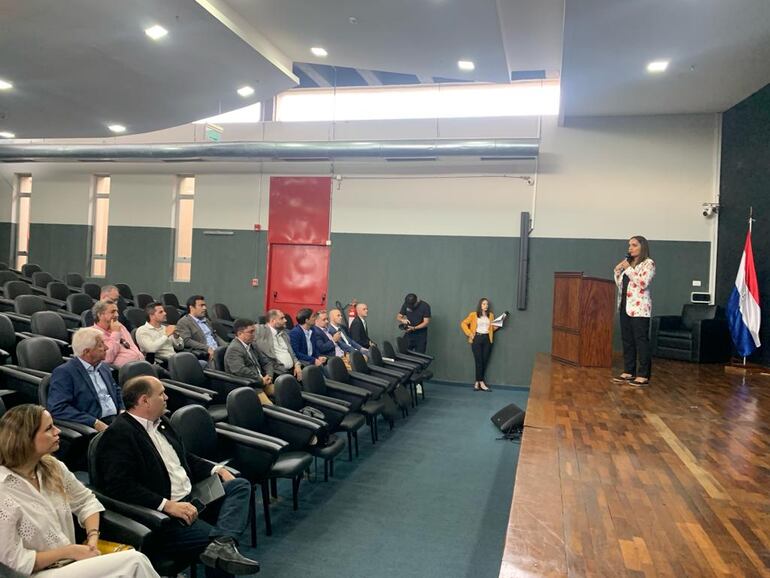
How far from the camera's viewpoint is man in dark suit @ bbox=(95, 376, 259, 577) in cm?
245

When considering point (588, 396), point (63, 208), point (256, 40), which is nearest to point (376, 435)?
point (588, 396)

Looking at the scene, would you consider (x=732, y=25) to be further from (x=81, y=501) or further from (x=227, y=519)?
(x=81, y=501)

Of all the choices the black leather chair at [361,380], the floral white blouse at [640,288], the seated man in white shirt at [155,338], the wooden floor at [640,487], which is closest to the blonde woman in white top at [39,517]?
the wooden floor at [640,487]

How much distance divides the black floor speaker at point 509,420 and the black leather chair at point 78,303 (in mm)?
5179

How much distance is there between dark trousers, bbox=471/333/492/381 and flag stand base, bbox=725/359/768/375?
127 inches

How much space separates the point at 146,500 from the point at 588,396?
3.70 metres

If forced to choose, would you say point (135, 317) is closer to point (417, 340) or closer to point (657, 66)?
point (417, 340)

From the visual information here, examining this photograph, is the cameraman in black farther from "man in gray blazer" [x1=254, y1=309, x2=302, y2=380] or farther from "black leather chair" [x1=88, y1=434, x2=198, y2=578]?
"black leather chair" [x1=88, y1=434, x2=198, y2=578]

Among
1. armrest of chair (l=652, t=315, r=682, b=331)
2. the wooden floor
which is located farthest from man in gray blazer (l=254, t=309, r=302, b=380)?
armrest of chair (l=652, t=315, r=682, b=331)

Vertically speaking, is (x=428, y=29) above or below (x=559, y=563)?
above

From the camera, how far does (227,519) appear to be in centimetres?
274

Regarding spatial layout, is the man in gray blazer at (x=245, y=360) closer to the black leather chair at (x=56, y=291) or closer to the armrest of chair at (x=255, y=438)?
the armrest of chair at (x=255, y=438)

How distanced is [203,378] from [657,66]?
19.7 feet

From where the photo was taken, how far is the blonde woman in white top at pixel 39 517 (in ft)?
6.34
